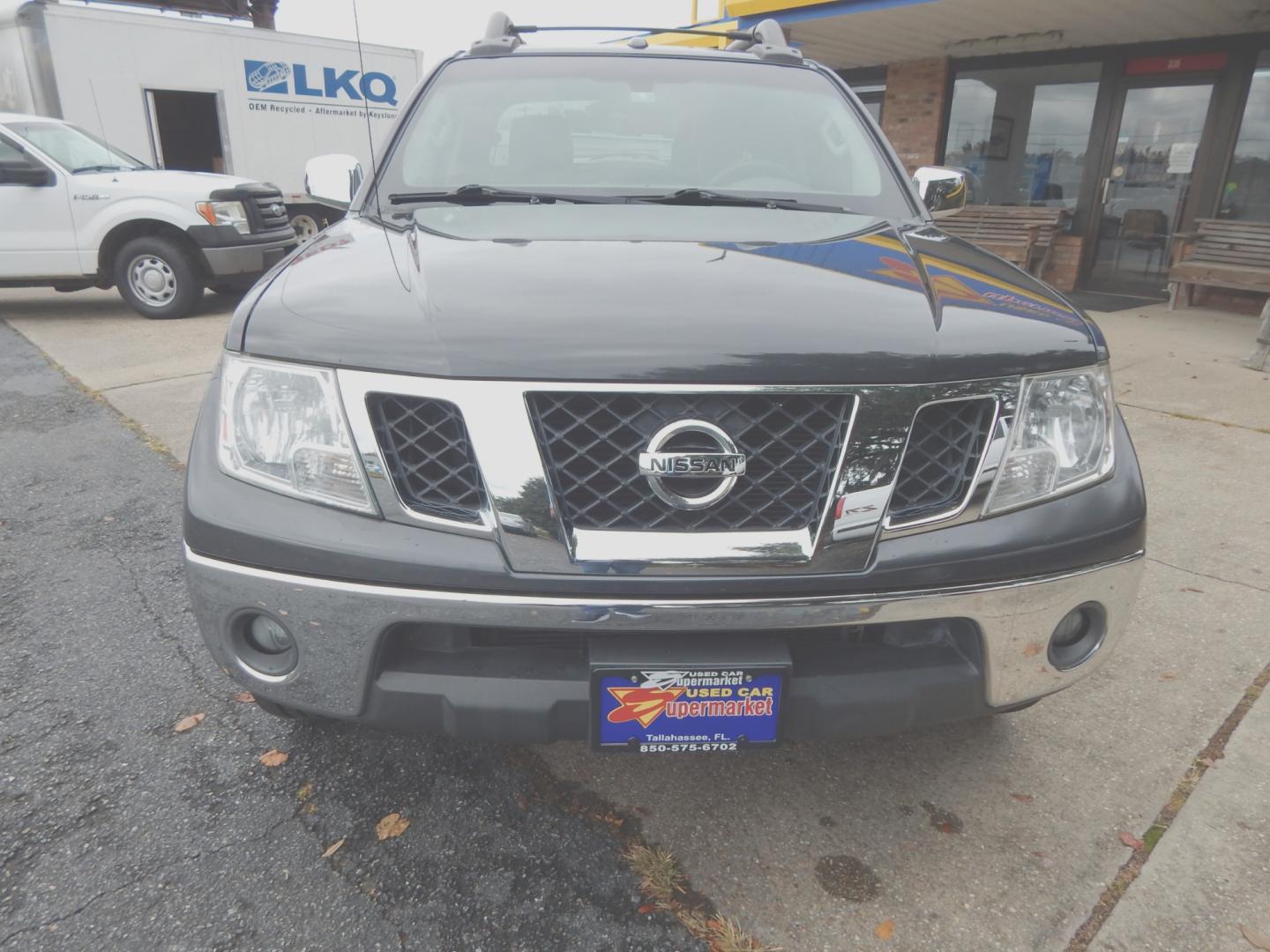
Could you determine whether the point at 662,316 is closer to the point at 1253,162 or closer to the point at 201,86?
the point at 1253,162

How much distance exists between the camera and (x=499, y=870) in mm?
1842

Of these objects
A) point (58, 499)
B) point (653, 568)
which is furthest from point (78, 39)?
point (653, 568)

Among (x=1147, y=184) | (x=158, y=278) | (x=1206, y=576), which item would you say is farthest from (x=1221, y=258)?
(x=158, y=278)

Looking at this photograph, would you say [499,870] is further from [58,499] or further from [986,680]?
[58,499]

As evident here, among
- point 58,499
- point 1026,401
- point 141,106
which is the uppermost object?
point 141,106

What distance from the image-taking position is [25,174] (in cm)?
757

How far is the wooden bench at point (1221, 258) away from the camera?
331 inches

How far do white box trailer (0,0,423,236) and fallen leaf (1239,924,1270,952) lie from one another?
965 cm

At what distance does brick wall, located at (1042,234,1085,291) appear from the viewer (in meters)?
10.1

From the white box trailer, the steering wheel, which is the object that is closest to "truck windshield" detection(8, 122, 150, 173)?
the white box trailer

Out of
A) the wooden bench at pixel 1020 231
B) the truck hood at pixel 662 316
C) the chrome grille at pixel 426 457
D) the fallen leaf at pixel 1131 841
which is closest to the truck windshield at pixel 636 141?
the truck hood at pixel 662 316

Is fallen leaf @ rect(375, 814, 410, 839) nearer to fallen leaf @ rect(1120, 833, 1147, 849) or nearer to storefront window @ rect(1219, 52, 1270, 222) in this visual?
fallen leaf @ rect(1120, 833, 1147, 849)

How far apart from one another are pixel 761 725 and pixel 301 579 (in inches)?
34.7

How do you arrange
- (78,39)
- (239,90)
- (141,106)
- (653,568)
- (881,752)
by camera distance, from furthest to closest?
(239,90)
(141,106)
(78,39)
(881,752)
(653,568)
